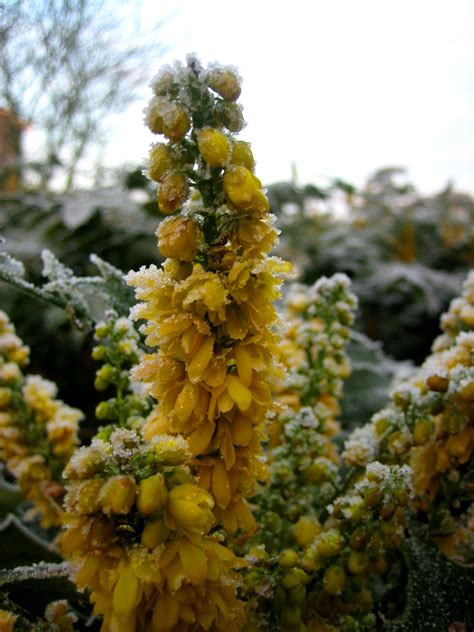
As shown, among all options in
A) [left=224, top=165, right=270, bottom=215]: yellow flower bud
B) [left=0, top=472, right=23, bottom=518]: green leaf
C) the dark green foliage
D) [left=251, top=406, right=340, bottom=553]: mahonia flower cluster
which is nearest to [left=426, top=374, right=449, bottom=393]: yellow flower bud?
[left=251, top=406, right=340, bottom=553]: mahonia flower cluster

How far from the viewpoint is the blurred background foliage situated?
136 cm

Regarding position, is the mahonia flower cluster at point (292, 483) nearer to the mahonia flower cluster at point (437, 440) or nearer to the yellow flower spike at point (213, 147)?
the mahonia flower cluster at point (437, 440)

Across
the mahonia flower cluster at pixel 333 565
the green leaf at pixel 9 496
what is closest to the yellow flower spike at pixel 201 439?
the mahonia flower cluster at pixel 333 565

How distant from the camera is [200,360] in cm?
39

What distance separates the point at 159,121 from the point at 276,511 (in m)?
0.38

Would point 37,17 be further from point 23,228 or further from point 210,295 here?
point 210,295

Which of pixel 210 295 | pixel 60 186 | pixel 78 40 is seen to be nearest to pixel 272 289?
pixel 210 295

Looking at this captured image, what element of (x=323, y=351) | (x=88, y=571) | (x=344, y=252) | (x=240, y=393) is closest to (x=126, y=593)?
(x=88, y=571)

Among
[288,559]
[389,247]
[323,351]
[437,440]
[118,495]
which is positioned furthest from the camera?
[389,247]

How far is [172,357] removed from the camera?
41 centimetres

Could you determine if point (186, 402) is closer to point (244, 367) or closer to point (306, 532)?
point (244, 367)

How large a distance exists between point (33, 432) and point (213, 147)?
0.40 metres

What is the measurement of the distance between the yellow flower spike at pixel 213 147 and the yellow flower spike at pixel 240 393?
0.14m

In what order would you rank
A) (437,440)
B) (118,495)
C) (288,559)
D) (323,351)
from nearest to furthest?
1. (118,495)
2. (288,559)
3. (437,440)
4. (323,351)
